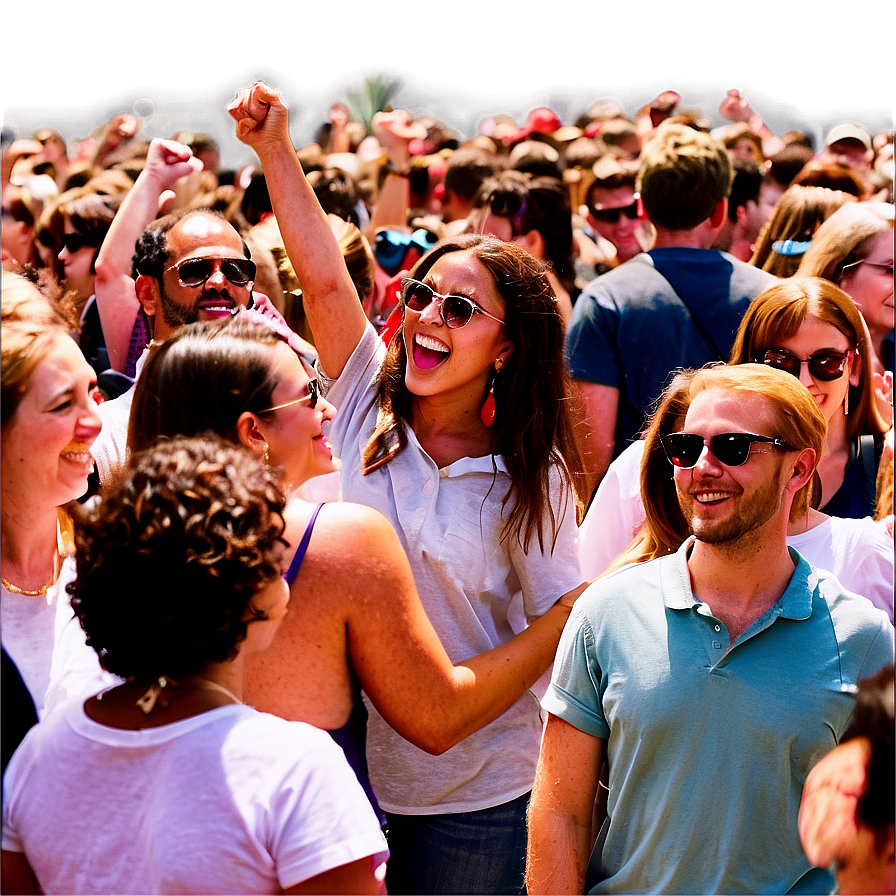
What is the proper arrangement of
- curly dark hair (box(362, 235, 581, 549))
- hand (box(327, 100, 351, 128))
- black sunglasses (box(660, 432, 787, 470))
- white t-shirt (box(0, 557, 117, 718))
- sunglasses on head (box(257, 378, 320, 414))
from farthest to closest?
hand (box(327, 100, 351, 128))
curly dark hair (box(362, 235, 581, 549))
black sunglasses (box(660, 432, 787, 470))
sunglasses on head (box(257, 378, 320, 414))
white t-shirt (box(0, 557, 117, 718))

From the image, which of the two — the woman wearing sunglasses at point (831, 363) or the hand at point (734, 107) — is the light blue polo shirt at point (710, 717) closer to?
the woman wearing sunglasses at point (831, 363)

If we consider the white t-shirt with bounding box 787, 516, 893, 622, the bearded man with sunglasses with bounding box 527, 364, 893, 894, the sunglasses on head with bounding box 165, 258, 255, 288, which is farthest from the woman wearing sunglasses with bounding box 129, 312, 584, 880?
the sunglasses on head with bounding box 165, 258, 255, 288

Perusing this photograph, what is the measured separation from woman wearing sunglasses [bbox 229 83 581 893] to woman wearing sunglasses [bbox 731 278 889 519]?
0.60 meters

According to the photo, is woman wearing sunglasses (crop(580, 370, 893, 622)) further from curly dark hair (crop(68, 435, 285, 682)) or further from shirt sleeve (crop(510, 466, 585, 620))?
curly dark hair (crop(68, 435, 285, 682))

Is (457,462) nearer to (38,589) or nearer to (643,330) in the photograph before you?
(38,589)

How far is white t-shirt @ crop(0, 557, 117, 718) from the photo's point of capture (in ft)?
5.96

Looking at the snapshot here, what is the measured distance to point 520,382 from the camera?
2.76m

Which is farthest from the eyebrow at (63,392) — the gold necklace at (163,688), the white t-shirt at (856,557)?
the white t-shirt at (856,557)

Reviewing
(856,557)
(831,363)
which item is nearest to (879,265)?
(831,363)

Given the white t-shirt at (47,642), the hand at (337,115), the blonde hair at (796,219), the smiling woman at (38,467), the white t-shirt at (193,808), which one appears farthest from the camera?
the hand at (337,115)

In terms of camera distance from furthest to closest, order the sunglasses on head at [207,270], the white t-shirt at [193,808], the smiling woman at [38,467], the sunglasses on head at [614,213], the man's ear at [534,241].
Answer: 1. the sunglasses on head at [614,213]
2. the man's ear at [534,241]
3. the sunglasses on head at [207,270]
4. the smiling woman at [38,467]
5. the white t-shirt at [193,808]

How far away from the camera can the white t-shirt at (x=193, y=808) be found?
1.42 meters

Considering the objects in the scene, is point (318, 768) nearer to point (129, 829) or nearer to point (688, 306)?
point (129, 829)

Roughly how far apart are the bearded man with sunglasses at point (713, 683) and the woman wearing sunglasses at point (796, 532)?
248mm
